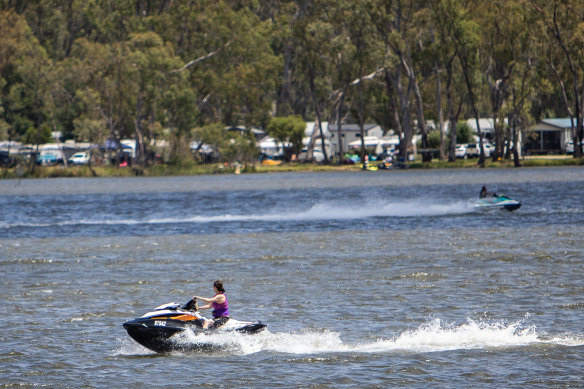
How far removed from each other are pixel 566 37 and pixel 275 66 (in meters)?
46.5

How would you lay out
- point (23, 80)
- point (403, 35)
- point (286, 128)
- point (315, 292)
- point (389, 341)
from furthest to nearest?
point (286, 128) < point (23, 80) < point (403, 35) < point (315, 292) < point (389, 341)

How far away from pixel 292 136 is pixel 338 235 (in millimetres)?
94971

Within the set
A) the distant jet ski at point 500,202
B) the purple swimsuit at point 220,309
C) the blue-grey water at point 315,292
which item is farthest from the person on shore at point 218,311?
the distant jet ski at point 500,202

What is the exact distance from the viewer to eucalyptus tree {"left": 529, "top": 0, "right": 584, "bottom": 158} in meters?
103

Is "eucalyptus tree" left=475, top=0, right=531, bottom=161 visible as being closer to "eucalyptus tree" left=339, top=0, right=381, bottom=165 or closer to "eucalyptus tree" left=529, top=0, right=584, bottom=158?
"eucalyptus tree" left=529, top=0, right=584, bottom=158

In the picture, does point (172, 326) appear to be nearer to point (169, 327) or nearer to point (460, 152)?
point (169, 327)

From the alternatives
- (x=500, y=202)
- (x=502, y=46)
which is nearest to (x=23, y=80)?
(x=502, y=46)

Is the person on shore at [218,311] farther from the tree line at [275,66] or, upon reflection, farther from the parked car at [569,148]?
the parked car at [569,148]

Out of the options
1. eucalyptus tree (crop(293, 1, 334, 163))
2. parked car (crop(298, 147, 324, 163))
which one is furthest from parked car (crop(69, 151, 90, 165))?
eucalyptus tree (crop(293, 1, 334, 163))

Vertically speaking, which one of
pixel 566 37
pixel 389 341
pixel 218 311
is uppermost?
pixel 566 37

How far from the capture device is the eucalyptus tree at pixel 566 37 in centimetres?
10288

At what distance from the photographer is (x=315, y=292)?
2856 centimetres

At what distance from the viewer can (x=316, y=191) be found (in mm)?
84750

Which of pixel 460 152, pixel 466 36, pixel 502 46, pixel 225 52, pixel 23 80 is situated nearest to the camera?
pixel 466 36
